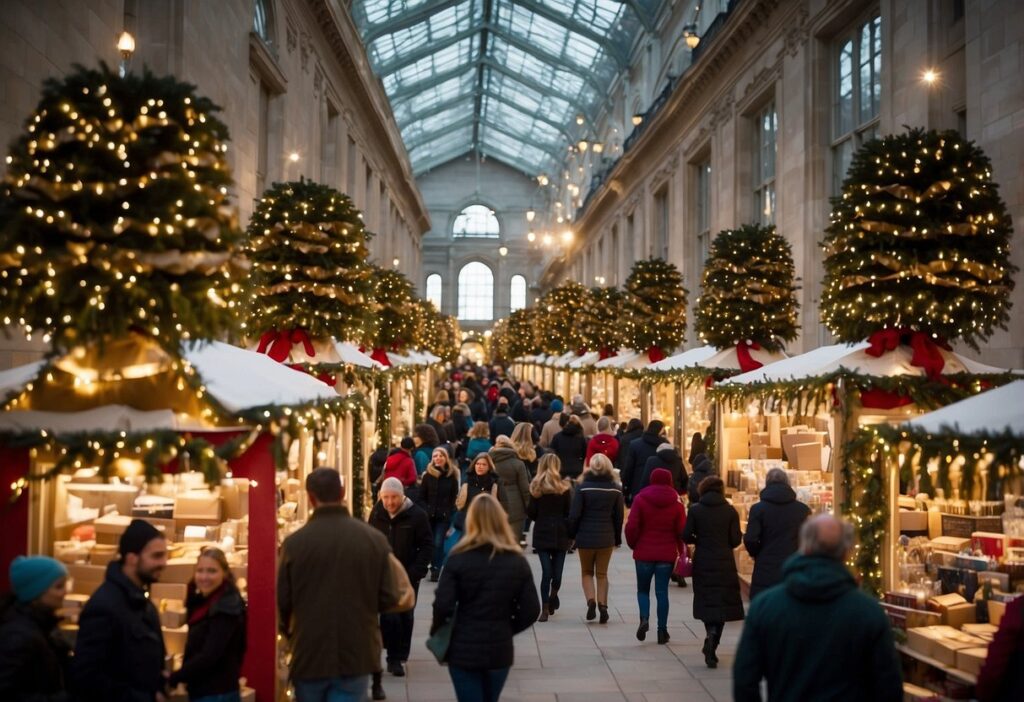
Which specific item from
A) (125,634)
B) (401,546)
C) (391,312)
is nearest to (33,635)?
(125,634)

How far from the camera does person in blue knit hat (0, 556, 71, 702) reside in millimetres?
4285

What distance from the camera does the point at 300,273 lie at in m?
11.8

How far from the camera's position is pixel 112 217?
572 centimetres

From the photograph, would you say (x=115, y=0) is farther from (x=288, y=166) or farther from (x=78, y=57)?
(x=288, y=166)

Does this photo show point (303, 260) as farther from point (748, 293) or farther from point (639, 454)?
point (748, 293)

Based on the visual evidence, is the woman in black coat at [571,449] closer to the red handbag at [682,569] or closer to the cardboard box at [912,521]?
the red handbag at [682,569]

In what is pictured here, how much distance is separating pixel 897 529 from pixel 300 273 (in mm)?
6869

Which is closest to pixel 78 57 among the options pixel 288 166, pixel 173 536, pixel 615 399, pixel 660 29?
pixel 173 536

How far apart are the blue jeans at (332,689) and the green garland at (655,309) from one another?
53.0 feet

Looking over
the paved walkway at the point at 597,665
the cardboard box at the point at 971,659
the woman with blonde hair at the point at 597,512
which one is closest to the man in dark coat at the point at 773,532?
the paved walkway at the point at 597,665

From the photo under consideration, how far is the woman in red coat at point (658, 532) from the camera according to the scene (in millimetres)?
9047

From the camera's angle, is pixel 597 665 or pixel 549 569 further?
pixel 549 569

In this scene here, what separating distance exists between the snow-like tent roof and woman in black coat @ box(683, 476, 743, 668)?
2316 mm

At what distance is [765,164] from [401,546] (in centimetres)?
1800
